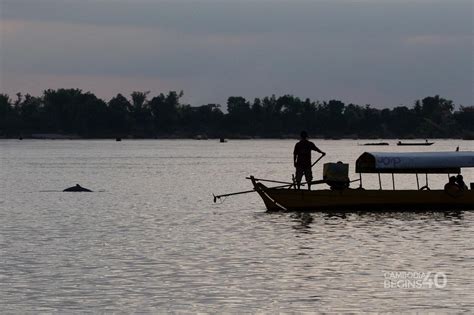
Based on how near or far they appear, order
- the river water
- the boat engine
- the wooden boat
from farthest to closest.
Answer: the wooden boat
the boat engine
the river water

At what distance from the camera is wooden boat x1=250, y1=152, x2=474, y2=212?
37625mm

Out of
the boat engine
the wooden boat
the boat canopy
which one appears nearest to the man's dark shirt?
the wooden boat

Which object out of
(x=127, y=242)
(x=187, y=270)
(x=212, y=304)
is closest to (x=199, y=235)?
(x=127, y=242)

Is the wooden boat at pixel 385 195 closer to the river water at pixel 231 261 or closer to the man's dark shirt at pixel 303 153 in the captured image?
the river water at pixel 231 261

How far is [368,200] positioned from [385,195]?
0.67 m

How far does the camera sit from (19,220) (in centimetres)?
3991

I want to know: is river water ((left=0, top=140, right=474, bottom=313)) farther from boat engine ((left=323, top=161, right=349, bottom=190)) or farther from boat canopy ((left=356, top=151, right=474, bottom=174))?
boat canopy ((left=356, top=151, right=474, bottom=174))

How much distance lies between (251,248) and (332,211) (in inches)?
422

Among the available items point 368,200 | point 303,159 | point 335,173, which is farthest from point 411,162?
point 303,159

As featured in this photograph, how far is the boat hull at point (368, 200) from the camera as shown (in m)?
37.6

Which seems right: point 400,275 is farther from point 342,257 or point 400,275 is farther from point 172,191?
point 172,191

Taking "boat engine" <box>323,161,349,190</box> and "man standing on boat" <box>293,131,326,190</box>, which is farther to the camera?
"man standing on boat" <box>293,131,326,190</box>

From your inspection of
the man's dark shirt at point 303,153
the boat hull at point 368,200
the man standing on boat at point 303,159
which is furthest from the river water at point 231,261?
the man's dark shirt at point 303,153

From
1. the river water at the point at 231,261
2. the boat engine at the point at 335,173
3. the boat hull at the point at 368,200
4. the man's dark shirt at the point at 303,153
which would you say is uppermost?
the man's dark shirt at the point at 303,153
